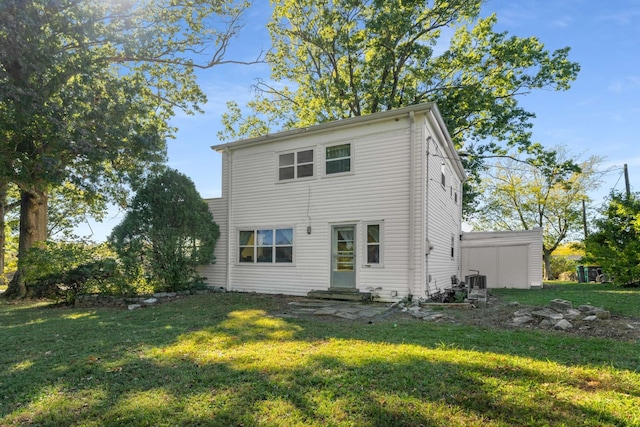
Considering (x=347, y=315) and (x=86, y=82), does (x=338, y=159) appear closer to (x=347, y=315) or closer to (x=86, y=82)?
(x=347, y=315)

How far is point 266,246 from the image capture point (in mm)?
11727

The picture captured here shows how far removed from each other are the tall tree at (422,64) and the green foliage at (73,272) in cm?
1259

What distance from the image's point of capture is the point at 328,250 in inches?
413

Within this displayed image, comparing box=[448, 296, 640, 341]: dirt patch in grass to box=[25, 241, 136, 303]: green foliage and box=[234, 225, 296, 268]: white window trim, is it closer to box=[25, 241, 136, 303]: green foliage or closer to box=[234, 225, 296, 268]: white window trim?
box=[234, 225, 296, 268]: white window trim

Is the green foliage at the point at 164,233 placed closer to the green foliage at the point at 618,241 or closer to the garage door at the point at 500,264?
the garage door at the point at 500,264

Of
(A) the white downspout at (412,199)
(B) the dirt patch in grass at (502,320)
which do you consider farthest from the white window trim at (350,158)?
(B) the dirt patch in grass at (502,320)

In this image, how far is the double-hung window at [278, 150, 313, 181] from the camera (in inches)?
440

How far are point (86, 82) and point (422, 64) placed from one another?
15374mm

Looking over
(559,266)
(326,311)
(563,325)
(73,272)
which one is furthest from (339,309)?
(559,266)

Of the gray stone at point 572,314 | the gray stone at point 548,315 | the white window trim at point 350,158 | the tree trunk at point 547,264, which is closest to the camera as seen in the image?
the gray stone at point 548,315

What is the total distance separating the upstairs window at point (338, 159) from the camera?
10516mm

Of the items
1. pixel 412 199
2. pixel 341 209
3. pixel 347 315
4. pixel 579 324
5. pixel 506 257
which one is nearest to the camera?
pixel 579 324

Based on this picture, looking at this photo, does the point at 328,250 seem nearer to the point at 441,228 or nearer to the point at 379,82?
the point at 441,228

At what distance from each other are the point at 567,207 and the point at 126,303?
30.3 m
